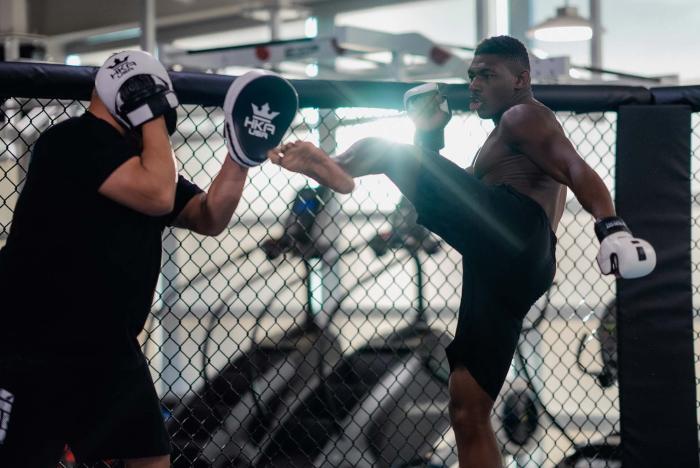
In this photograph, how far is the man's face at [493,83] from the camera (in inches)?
87.5

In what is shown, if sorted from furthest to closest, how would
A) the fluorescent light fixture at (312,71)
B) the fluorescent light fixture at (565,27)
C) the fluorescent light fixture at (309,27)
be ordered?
the fluorescent light fixture at (309,27) < the fluorescent light fixture at (312,71) < the fluorescent light fixture at (565,27)

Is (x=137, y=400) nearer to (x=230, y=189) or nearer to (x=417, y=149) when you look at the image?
(x=230, y=189)

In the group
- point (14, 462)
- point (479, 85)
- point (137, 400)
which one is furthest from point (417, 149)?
point (14, 462)

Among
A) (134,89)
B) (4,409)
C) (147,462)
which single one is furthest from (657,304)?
(4,409)

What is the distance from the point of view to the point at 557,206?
2277 millimetres

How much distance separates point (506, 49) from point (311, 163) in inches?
26.0

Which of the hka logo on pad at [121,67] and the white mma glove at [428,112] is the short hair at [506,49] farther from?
the hka logo on pad at [121,67]

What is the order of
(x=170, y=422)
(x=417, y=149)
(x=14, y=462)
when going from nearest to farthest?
(x=14, y=462) → (x=417, y=149) → (x=170, y=422)

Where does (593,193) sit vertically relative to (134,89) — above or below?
below

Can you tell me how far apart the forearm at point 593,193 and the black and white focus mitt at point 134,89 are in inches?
34.8

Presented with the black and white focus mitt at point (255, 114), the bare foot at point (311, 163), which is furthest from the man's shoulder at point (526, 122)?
the black and white focus mitt at point (255, 114)

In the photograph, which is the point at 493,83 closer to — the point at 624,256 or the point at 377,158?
the point at 377,158

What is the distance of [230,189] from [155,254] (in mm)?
206

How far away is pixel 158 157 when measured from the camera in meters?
1.66
